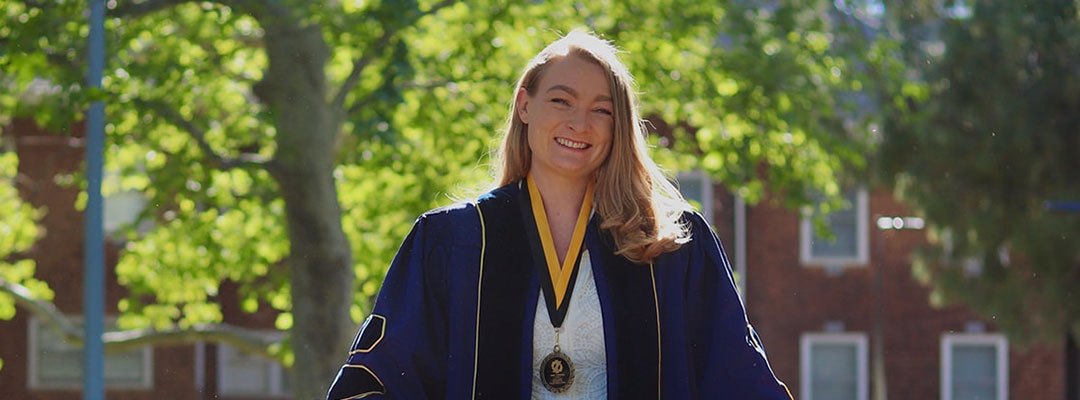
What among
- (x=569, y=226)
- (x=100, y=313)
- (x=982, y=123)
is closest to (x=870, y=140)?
(x=982, y=123)

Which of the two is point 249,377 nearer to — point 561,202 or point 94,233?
point 94,233

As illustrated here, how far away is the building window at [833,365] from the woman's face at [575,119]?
18172mm

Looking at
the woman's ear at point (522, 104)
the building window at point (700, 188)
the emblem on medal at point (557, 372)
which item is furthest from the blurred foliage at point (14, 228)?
the emblem on medal at point (557, 372)

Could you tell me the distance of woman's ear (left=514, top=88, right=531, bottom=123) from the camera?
290cm

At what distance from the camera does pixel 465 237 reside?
2.82 m

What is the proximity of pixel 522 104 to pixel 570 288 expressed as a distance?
0.41m

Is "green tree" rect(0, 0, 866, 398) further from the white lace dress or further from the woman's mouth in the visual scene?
the white lace dress

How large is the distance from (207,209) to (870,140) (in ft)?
18.2

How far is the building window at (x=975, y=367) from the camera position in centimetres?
2008

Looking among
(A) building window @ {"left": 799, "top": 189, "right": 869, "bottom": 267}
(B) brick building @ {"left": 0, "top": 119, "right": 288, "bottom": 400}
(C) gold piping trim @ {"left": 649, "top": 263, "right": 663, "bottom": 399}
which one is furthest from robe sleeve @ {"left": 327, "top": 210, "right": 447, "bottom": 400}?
(A) building window @ {"left": 799, "top": 189, "right": 869, "bottom": 267}

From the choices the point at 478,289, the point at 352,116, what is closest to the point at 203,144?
the point at 352,116

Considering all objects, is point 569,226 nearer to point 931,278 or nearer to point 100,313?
point 100,313

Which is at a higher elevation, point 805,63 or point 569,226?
point 805,63

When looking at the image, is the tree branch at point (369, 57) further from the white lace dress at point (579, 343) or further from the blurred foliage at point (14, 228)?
the white lace dress at point (579, 343)
